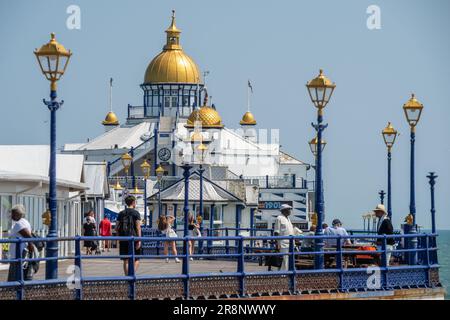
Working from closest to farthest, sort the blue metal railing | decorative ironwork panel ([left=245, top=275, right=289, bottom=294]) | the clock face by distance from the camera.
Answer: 1. the blue metal railing
2. decorative ironwork panel ([left=245, top=275, right=289, bottom=294])
3. the clock face

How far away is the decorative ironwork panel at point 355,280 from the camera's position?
27.9m

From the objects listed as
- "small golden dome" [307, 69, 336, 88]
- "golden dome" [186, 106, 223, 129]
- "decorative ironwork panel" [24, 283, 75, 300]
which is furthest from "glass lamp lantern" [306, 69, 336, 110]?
"golden dome" [186, 106, 223, 129]

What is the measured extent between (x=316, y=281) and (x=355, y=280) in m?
1.10

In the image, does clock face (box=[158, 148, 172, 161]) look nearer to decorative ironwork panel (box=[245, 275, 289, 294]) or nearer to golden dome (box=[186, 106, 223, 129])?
golden dome (box=[186, 106, 223, 129])

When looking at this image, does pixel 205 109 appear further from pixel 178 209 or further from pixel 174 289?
pixel 174 289

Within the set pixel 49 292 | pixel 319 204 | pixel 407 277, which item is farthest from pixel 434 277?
pixel 49 292

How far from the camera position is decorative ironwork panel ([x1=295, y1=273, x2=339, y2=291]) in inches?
1068

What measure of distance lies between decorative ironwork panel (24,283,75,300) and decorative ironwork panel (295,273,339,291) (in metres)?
4.96

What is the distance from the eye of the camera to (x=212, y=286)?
25.5 meters

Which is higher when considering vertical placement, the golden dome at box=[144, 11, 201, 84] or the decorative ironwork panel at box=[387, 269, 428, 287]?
the golden dome at box=[144, 11, 201, 84]

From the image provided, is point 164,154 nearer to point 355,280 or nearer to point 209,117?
point 209,117

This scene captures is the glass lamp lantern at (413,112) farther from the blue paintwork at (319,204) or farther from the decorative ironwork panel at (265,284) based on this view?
the decorative ironwork panel at (265,284)

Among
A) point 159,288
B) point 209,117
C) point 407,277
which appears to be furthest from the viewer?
point 209,117
